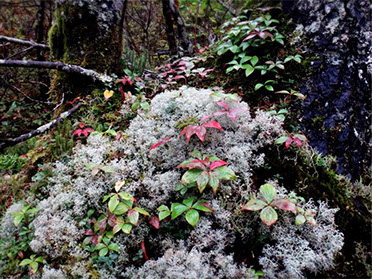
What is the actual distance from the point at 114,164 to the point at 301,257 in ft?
5.95

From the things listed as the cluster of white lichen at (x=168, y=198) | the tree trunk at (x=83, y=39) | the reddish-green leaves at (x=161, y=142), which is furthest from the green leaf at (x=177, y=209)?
the tree trunk at (x=83, y=39)

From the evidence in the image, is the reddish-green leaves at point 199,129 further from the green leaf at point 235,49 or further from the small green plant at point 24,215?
the green leaf at point 235,49

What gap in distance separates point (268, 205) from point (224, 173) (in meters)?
0.42

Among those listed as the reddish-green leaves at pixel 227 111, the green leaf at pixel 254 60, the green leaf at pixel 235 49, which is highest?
the green leaf at pixel 235 49

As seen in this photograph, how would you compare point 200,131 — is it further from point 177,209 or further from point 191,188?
point 177,209

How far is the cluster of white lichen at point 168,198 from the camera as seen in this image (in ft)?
5.45

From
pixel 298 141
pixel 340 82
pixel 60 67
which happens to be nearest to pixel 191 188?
pixel 298 141

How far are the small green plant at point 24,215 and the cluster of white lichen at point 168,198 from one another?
86mm

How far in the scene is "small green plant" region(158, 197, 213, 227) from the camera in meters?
1.73

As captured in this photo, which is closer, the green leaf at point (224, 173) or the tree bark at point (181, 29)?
the green leaf at point (224, 173)

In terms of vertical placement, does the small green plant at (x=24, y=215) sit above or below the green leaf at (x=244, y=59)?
below

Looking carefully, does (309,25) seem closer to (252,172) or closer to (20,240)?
(252,172)

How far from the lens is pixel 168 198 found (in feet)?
6.59

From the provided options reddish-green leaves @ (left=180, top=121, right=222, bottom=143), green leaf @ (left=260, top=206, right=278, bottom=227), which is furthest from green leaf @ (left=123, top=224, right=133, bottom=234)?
green leaf @ (left=260, top=206, right=278, bottom=227)
